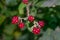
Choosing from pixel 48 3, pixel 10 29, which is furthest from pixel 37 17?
pixel 10 29

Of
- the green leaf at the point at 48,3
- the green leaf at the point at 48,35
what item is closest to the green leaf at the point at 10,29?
the green leaf at the point at 48,35

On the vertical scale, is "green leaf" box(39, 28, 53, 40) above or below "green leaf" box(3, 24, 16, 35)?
above

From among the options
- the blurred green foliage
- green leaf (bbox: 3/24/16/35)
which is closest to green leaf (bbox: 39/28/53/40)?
the blurred green foliage

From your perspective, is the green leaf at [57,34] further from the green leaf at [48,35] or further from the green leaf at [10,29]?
the green leaf at [10,29]

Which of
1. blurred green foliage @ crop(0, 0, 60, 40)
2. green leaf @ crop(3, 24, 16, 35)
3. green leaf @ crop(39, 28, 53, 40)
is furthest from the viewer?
green leaf @ crop(3, 24, 16, 35)

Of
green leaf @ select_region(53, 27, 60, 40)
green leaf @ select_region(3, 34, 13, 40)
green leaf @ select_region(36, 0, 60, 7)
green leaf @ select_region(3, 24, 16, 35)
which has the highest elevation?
green leaf @ select_region(36, 0, 60, 7)

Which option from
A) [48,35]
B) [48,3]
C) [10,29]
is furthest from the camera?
[10,29]

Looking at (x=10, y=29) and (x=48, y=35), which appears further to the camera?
(x=10, y=29)

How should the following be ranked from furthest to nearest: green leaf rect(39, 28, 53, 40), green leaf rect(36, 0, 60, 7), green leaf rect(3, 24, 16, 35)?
1. green leaf rect(3, 24, 16, 35)
2. green leaf rect(39, 28, 53, 40)
3. green leaf rect(36, 0, 60, 7)

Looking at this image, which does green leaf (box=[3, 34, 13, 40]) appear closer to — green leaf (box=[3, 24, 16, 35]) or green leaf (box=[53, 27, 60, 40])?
green leaf (box=[3, 24, 16, 35])

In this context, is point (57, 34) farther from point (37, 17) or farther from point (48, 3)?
point (48, 3)

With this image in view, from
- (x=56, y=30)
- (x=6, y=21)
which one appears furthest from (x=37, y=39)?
(x=6, y=21)
